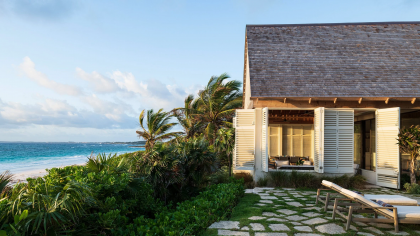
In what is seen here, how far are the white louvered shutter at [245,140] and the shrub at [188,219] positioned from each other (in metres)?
3.16

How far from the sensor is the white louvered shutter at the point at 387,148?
8336 mm

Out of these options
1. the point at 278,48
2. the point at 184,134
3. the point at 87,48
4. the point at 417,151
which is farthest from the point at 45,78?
the point at 417,151

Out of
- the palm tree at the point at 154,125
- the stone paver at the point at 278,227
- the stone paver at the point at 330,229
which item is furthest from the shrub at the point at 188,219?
the palm tree at the point at 154,125

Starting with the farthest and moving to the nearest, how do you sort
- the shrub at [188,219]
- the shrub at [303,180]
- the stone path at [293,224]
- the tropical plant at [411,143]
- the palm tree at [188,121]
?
the palm tree at [188,121] → the shrub at [303,180] → the tropical plant at [411,143] → the stone path at [293,224] → the shrub at [188,219]

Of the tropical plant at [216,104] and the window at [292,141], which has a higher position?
the tropical plant at [216,104]

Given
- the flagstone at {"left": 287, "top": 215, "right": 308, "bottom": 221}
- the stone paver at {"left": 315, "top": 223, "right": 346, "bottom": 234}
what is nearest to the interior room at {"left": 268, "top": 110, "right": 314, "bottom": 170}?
the flagstone at {"left": 287, "top": 215, "right": 308, "bottom": 221}

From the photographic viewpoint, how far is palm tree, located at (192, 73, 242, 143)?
14039 mm

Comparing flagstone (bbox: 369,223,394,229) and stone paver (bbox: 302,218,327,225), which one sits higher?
flagstone (bbox: 369,223,394,229)

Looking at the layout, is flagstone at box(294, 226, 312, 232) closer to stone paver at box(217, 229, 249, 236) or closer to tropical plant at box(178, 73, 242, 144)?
stone paver at box(217, 229, 249, 236)

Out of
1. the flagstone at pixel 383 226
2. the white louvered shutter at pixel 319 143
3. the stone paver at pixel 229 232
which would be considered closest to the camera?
the stone paver at pixel 229 232

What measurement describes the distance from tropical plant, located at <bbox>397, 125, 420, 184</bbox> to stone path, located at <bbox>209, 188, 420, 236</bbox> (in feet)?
13.7

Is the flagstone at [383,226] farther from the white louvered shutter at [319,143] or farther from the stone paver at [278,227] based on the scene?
the white louvered shutter at [319,143]

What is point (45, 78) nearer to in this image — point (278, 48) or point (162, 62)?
point (162, 62)

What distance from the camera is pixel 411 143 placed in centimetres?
787
